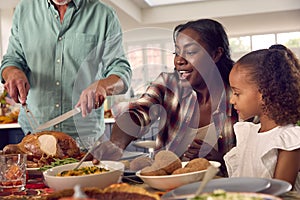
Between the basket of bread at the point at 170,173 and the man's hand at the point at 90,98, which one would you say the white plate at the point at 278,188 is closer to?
the basket of bread at the point at 170,173

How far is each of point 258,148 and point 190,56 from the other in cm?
36

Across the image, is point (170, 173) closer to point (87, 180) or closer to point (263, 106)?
point (87, 180)

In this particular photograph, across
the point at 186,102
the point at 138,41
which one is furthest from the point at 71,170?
the point at 186,102

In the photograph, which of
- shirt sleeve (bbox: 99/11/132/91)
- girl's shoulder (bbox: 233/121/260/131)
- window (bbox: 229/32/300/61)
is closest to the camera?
girl's shoulder (bbox: 233/121/260/131)

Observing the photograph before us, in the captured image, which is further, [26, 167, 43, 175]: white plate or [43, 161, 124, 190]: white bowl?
[26, 167, 43, 175]: white plate

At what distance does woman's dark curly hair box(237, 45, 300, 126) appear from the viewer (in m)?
1.41

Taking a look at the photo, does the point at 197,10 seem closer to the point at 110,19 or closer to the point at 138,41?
the point at 110,19

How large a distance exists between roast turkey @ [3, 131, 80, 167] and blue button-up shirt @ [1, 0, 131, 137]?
50cm

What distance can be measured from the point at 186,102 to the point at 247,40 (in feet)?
19.8

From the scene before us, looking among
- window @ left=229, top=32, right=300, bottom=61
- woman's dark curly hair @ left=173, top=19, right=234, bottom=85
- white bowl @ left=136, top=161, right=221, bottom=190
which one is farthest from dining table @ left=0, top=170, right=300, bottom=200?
window @ left=229, top=32, right=300, bottom=61

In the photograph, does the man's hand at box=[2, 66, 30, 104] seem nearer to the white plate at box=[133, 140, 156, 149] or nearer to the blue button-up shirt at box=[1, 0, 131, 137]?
the blue button-up shirt at box=[1, 0, 131, 137]

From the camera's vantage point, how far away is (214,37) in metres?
1.71

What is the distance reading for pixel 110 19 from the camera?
196cm

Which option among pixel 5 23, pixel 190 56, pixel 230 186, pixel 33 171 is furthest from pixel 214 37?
pixel 5 23
